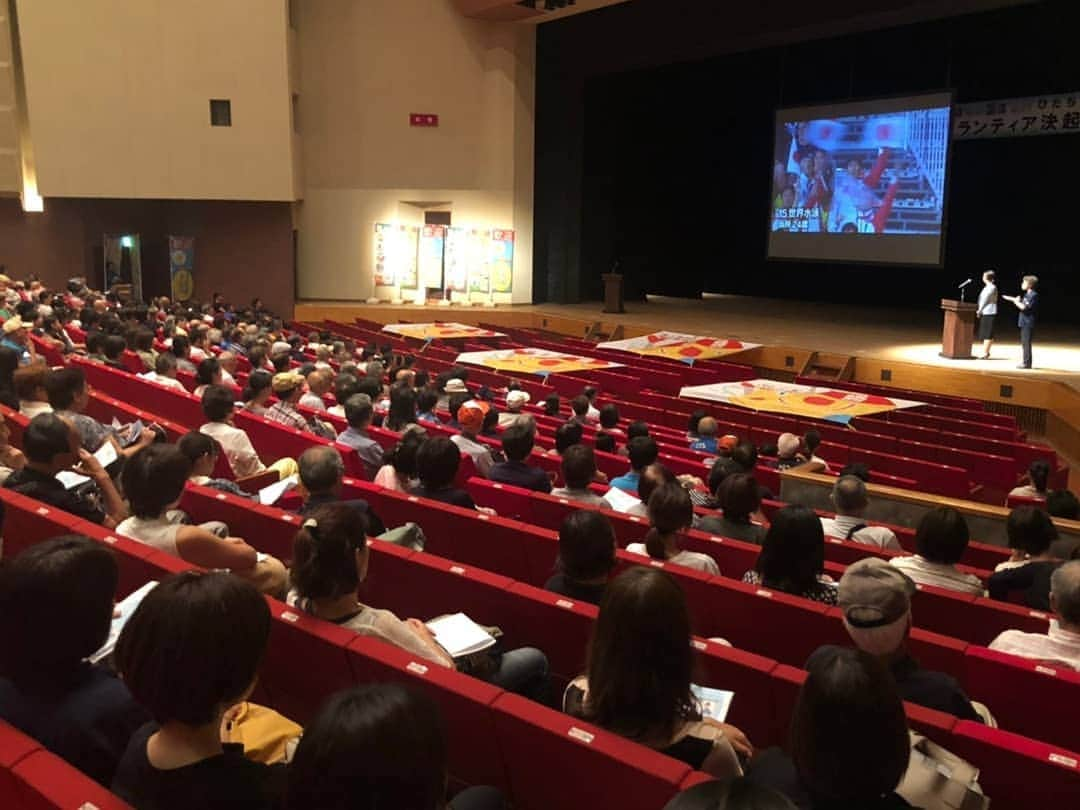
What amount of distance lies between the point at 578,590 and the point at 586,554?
127 millimetres

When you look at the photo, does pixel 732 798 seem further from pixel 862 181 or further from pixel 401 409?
pixel 862 181

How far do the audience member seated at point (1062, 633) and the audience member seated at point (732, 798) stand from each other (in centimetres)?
187

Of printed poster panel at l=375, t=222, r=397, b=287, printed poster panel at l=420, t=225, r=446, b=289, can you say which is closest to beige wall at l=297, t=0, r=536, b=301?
printed poster panel at l=375, t=222, r=397, b=287

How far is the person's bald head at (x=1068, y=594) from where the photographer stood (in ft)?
8.68

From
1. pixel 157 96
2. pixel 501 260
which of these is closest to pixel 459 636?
pixel 501 260

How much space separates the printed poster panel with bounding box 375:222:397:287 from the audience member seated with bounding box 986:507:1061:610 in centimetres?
1487

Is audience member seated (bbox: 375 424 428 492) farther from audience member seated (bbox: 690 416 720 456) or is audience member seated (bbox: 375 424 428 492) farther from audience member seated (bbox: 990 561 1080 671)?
audience member seated (bbox: 690 416 720 456)

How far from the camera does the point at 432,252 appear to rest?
17.4 meters

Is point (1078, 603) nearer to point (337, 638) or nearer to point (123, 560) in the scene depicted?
point (337, 638)

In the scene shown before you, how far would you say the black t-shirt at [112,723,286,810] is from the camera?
1.53 meters

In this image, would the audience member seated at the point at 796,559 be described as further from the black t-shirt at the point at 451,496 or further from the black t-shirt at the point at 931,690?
the black t-shirt at the point at 451,496

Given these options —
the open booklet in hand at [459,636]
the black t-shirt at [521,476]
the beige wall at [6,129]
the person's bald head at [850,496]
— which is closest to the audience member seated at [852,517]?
A: the person's bald head at [850,496]

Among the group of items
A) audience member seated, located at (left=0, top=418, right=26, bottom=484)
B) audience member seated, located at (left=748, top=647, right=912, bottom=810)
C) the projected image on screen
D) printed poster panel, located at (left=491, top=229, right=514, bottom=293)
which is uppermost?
the projected image on screen

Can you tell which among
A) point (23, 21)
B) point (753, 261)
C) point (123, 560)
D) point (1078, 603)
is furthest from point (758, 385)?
point (23, 21)
